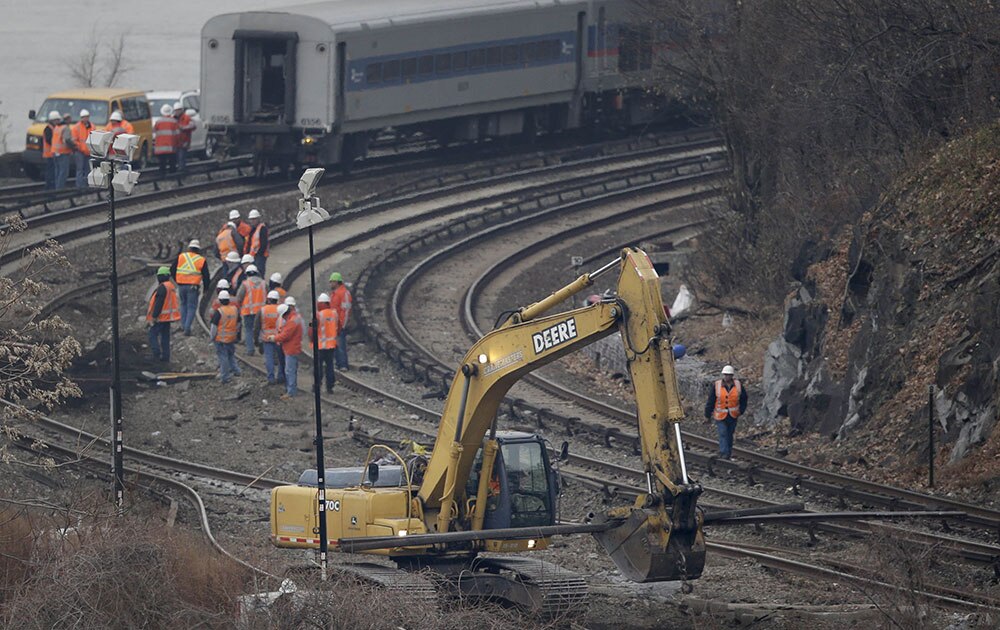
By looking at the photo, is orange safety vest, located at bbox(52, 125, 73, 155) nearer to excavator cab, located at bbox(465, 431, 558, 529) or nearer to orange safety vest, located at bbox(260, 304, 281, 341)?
orange safety vest, located at bbox(260, 304, 281, 341)

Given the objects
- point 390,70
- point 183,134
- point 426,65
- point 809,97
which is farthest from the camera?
point 426,65

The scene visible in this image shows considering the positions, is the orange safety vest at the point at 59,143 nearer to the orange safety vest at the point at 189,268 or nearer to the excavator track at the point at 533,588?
the orange safety vest at the point at 189,268

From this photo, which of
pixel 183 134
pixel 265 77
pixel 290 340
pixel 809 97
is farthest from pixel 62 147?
pixel 809 97

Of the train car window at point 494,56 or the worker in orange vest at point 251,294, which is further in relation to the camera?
the train car window at point 494,56

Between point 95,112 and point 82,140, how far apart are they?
2170mm

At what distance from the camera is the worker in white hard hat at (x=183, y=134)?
34844 millimetres

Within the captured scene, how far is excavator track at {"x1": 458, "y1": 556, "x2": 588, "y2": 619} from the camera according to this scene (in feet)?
47.1

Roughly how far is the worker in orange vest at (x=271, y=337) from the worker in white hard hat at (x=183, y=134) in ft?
38.7

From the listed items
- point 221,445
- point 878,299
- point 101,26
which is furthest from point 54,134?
point 101,26

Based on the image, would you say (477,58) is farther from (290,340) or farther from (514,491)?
(514,491)

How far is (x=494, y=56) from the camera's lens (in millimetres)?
37062

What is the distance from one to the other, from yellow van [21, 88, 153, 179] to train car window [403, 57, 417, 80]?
5718 mm

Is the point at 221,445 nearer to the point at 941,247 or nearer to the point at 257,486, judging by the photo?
the point at 257,486

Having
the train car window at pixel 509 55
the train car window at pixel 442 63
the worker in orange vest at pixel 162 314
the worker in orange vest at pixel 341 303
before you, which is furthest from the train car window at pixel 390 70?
the worker in orange vest at pixel 341 303
